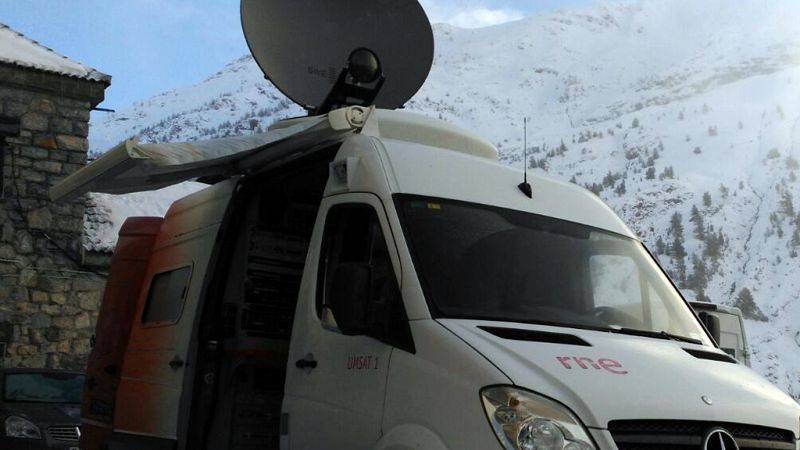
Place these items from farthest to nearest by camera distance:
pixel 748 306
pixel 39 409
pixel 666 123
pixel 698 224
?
1. pixel 666 123
2. pixel 698 224
3. pixel 748 306
4. pixel 39 409

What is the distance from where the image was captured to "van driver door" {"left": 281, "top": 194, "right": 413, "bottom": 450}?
451 cm

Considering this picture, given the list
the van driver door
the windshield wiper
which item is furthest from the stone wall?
the windshield wiper

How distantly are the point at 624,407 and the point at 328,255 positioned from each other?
6.76 feet

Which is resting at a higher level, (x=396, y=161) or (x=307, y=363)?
(x=396, y=161)

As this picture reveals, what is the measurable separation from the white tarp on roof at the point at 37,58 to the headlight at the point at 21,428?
698cm

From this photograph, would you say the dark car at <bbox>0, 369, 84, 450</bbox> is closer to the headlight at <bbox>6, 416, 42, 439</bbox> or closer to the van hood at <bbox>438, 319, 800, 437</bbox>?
the headlight at <bbox>6, 416, 42, 439</bbox>

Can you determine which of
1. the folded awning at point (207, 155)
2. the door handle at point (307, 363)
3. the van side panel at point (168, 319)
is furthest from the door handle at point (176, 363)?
the door handle at point (307, 363)

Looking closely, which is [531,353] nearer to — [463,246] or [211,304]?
[463,246]

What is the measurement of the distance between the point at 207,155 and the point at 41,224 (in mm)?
10496

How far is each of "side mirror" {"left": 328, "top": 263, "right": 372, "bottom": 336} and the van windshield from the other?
11.7 inches

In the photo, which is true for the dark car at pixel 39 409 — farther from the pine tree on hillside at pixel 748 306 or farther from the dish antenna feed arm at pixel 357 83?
the pine tree on hillside at pixel 748 306

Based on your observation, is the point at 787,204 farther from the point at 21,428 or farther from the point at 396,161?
the point at 396,161

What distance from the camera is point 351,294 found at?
439 centimetres

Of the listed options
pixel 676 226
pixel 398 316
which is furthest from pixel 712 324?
pixel 676 226
